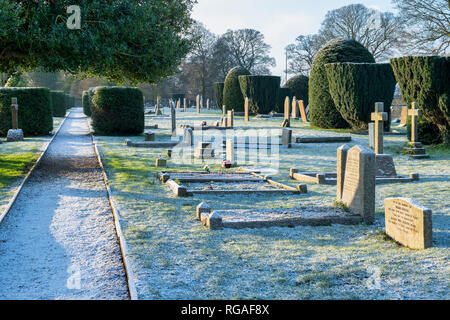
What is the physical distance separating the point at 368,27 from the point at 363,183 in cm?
4473

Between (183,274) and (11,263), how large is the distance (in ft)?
6.50

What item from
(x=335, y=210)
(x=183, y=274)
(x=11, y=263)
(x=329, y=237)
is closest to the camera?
(x=183, y=274)

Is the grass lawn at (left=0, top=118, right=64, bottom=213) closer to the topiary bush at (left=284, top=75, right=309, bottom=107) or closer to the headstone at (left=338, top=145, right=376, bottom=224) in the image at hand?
the headstone at (left=338, top=145, right=376, bottom=224)

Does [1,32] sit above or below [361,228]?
above

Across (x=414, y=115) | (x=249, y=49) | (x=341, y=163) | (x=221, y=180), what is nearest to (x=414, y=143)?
(x=414, y=115)

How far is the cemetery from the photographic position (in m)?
4.62

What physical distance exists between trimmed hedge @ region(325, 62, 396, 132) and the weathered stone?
14054mm

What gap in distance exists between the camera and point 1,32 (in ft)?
31.3

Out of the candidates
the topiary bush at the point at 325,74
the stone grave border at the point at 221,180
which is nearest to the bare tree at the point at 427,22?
the topiary bush at the point at 325,74

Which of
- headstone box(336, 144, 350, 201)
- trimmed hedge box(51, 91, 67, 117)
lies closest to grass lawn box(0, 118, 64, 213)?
headstone box(336, 144, 350, 201)

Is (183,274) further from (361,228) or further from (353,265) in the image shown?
(361,228)

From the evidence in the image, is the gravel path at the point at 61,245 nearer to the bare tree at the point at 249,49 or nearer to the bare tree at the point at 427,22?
the bare tree at the point at 427,22

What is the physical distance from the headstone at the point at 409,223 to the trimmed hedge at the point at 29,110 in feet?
65.3
